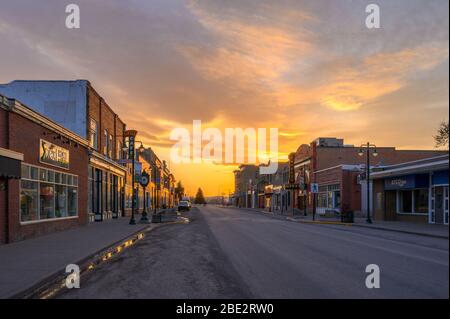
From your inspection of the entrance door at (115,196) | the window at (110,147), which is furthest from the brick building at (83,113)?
the entrance door at (115,196)

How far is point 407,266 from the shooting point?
11367mm

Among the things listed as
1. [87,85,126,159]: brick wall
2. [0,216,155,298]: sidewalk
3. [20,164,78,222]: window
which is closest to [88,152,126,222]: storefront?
[87,85,126,159]: brick wall

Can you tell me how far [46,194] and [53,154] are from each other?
2.13 metres

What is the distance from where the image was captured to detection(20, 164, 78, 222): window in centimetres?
1980

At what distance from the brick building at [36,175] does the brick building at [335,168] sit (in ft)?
103

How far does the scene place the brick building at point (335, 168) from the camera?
50.9m

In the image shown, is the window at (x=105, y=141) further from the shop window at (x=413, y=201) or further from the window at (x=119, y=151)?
the shop window at (x=413, y=201)

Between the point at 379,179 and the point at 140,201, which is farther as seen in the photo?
the point at 140,201

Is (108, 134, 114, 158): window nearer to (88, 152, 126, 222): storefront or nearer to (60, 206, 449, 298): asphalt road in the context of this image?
(88, 152, 126, 222): storefront

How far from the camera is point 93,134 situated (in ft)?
118
